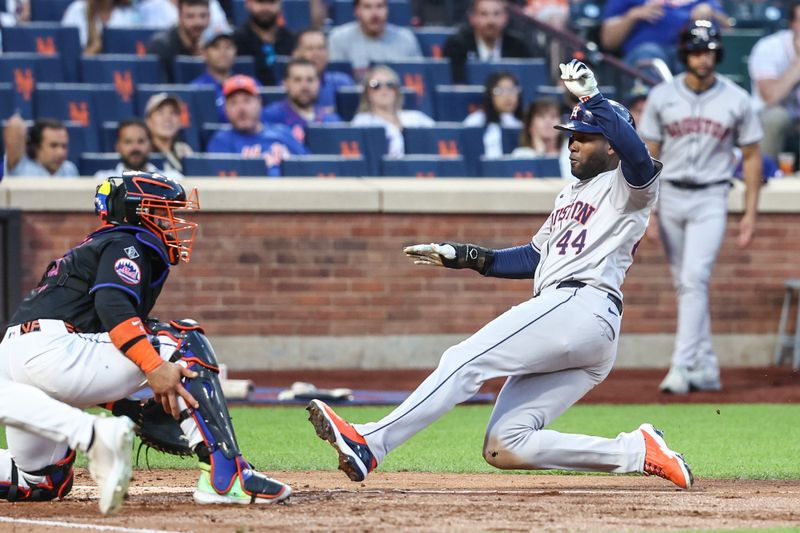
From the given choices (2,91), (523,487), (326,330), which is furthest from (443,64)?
(523,487)

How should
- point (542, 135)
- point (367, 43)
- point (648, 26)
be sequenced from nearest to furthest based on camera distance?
point (542, 135) → point (367, 43) → point (648, 26)

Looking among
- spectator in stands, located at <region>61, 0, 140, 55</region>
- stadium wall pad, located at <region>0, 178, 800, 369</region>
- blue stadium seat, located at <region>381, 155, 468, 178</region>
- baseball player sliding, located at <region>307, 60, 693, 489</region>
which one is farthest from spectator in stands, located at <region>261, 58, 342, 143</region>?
baseball player sliding, located at <region>307, 60, 693, 489</region>

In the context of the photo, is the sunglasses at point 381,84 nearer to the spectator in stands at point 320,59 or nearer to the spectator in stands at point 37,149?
the spectator in stands at point 320,59

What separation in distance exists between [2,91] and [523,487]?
7170 millimetres

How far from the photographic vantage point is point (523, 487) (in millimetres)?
5992

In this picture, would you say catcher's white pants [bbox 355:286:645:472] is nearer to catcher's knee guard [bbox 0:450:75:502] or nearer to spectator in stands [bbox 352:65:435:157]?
catcher's knee guard [bbox 0:450:75:502]

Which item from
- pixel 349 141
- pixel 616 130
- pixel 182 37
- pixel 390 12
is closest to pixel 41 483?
pixel 616 130

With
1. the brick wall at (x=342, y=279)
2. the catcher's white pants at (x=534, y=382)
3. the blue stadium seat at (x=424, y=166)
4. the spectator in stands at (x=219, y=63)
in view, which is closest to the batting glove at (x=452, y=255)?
the catcher's white pants at (x=534, y=382)

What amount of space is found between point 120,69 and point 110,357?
289 inches

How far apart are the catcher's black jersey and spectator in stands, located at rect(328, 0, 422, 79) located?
24.7 ft

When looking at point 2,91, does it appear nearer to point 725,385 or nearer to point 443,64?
point 443,64

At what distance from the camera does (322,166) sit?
36.9 ft

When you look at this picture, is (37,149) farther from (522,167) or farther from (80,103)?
(522,167)

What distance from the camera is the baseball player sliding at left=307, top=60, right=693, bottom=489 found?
5406 mm
